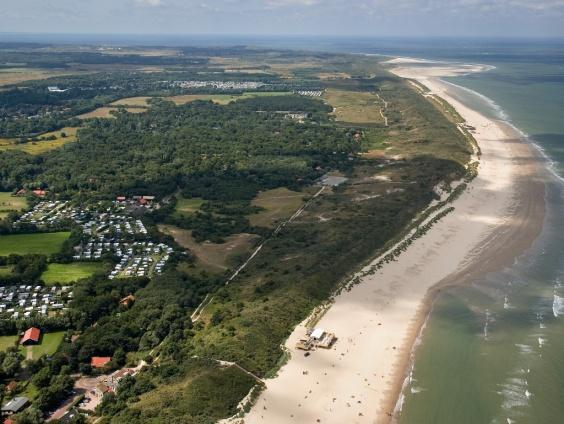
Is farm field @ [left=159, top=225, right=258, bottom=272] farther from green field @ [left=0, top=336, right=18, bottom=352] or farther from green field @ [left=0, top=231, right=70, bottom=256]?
green field @ [left=0, top=336, right=18, bottom=352]

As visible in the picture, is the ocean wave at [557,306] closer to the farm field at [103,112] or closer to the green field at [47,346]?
the green field at [47,346]

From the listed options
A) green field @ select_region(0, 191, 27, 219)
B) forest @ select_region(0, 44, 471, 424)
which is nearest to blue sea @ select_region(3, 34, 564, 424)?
forest @ select_region(0, 44, 471, 424)

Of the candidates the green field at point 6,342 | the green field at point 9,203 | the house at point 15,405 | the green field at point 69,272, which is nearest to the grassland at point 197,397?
the house at point 15,405

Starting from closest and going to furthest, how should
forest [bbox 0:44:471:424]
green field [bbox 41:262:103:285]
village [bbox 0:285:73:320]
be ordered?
forest [bbox 0:44:471:424] → village [bbox 0:285:73:320] → green field [bbox 41:262:103:285]

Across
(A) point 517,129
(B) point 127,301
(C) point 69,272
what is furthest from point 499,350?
(A) point 517,129

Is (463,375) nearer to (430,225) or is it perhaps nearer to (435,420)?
(435,420)

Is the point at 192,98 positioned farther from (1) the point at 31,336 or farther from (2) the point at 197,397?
(2) the point at 197,397

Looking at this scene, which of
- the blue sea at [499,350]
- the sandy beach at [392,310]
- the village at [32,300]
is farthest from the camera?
the village at [32,300]
